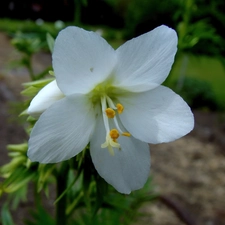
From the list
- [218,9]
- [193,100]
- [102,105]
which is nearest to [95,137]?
[102,105]

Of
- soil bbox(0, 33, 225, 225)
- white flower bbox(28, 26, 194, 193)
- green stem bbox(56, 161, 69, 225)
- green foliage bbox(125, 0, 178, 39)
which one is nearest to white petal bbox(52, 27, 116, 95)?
white flower bbox(28, 26, 194, 193)

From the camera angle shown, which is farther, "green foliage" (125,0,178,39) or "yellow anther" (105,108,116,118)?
"green foliage" (125,0,178,39)

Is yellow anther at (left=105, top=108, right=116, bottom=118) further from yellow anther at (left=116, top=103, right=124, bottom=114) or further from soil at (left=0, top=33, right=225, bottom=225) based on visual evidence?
soil at (left=0, top=33, right=225, bottom=225)

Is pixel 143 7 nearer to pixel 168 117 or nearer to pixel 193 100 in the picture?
pixel 193 100

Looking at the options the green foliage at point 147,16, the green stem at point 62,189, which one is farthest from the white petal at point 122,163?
the green foliage at point 147,16

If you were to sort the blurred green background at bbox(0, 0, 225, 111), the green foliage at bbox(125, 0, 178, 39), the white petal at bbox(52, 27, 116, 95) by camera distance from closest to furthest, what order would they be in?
the white petal at bbox(52, 27, 116, 95) → the blurred green background at bbox(0, 0, 225, 111) → the green foliage at bbox(125, 0, 178, 39)

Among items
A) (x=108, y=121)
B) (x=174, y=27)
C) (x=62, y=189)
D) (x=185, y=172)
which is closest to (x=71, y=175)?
(x=62, y=189)
